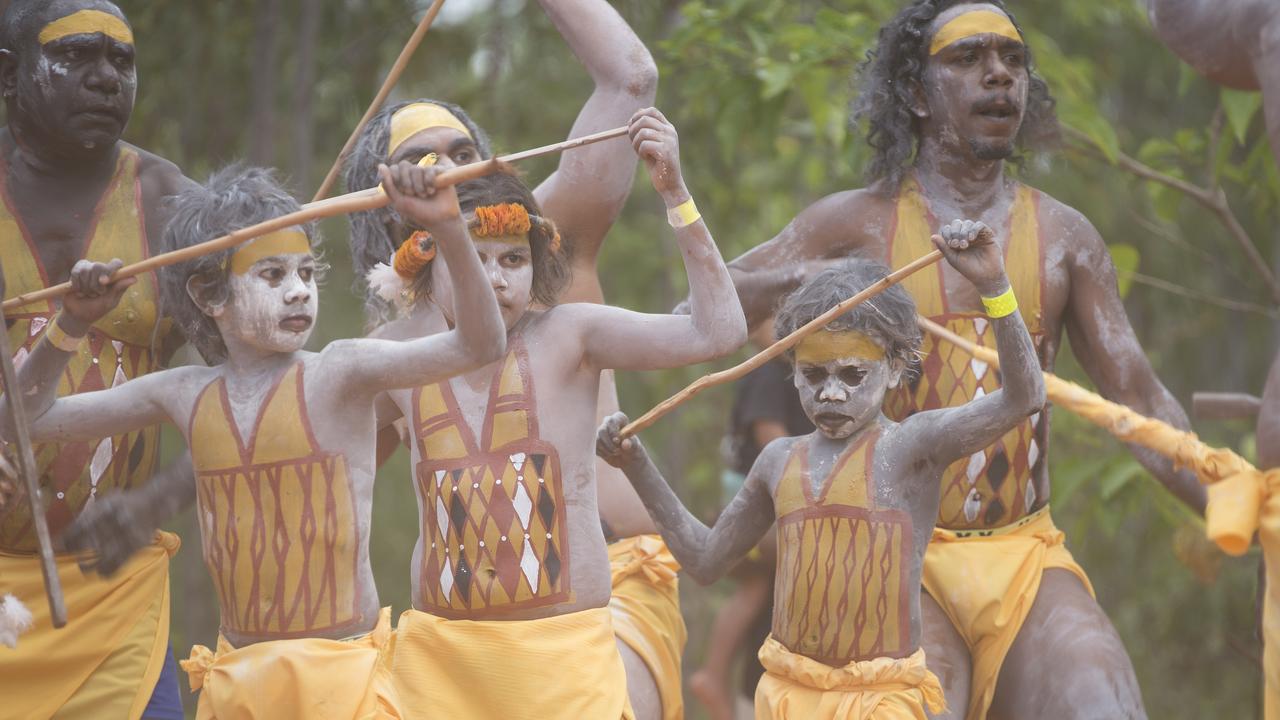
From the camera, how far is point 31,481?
3.41m

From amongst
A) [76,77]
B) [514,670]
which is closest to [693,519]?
[514,670]

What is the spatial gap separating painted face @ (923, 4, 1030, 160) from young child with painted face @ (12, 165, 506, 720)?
1607mm

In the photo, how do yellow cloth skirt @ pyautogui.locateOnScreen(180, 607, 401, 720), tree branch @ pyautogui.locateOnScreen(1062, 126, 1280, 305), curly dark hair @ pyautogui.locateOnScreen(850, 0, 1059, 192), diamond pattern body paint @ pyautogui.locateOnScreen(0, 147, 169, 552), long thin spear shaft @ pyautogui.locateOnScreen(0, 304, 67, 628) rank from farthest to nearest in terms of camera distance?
tree branch @ pyautogui.locateOnScreen(1062, 126, 1280, 305) → curly dark hair @ pyautogui.locateOnScreen(850, 0, 1059, 192) → diamond pattern body paint @ pyautogui.locateOnScreen(0, 147, 169, 552) → yellow cloth skirt @ pyautogui.locateOnScreen(180, 607, 401, 720) → long thin spear shaft @ pyautogui.locateOnScreen(0, 304, 67, 628)

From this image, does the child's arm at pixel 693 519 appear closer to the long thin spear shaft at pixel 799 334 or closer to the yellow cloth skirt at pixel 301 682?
the long thin spear shaft at pixel 799 334

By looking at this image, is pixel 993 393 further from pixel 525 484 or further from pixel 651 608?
pixel 651 608

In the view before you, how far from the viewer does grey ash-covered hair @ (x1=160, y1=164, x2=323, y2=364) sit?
145 inches

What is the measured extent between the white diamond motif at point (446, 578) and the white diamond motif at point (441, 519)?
54mm

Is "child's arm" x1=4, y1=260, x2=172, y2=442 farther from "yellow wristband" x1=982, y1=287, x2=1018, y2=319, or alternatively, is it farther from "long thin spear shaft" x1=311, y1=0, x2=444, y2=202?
"yellow wristband" x1=982, y1=287, x2=1018, y2=319

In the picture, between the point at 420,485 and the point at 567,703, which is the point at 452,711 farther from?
the point at 420,485

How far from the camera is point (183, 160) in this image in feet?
25.5

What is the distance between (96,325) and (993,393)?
7.20 ft

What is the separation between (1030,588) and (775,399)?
260cm

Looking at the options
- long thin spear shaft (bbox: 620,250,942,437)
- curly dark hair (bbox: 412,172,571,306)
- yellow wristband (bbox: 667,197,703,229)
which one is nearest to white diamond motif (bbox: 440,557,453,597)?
long thin spear shaft (bbox: 620,250,942,437)

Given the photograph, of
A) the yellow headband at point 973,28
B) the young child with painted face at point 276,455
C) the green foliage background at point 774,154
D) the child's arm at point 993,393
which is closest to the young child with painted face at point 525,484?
the young child with painted face at point 276,455
